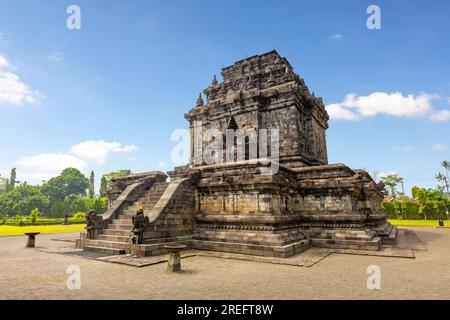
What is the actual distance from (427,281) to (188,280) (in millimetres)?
5753

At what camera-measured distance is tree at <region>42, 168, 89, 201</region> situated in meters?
75.6

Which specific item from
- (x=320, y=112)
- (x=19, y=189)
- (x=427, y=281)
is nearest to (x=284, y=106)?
(x=320, y=112)

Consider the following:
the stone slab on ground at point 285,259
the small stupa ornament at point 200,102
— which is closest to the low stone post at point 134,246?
the stone slab on ground at point 285,259

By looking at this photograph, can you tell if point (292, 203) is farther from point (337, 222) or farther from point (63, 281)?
point (63, 281)

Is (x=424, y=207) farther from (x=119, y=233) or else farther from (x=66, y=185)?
(x=66, y=185)

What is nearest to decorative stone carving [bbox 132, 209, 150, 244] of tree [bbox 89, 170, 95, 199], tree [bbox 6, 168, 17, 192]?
tree [bbox 89, 170, 95, 199]

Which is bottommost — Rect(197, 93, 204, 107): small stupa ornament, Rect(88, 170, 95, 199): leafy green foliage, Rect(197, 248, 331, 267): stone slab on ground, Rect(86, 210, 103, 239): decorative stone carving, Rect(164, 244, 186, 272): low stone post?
Rect(197, 248, 331, 267): stone slab on ground

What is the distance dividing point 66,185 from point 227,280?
84853 millimetres

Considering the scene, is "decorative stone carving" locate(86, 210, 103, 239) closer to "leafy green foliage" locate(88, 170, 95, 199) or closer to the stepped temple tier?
the stepped temple tier

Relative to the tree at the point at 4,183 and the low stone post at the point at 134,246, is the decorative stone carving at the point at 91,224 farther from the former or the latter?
the tree at the point at 4,183

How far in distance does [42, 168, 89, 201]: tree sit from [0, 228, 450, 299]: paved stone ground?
77882mm

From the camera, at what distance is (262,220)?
1038cm

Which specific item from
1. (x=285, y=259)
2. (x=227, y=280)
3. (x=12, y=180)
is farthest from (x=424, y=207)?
(x=12, y=180)

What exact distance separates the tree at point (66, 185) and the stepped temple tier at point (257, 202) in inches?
2777
